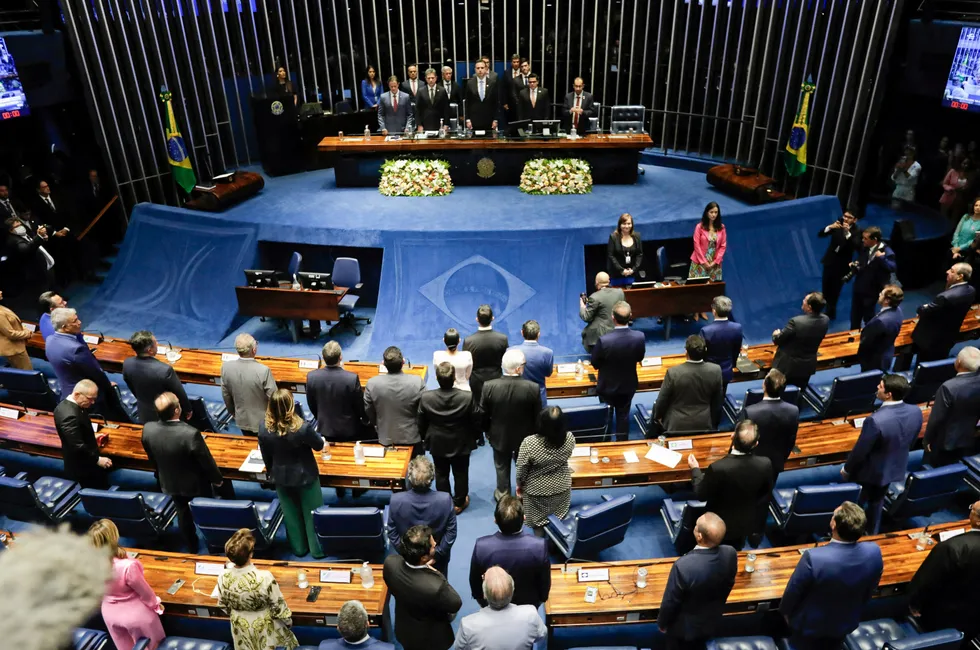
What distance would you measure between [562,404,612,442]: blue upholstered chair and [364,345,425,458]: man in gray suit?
1.35 m

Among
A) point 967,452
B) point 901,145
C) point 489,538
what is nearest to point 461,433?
point 489,538

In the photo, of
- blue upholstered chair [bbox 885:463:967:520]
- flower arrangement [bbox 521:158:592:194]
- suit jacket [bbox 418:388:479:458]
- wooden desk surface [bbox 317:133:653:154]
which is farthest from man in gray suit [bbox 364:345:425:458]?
wooden desk surface [bbox 317:133:653:154]

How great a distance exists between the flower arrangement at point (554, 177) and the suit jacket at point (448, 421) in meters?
7.19

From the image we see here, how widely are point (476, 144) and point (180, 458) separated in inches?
332

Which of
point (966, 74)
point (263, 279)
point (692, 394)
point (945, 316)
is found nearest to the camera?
point (692, 394)

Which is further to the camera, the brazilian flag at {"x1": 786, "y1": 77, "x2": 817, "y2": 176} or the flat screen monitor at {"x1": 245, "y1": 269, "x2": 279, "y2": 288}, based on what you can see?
the brazilian flag at {"x1": 786, "y1": 77, "x2": 817, "y2": 176}

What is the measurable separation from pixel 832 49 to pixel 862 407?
7.69 m

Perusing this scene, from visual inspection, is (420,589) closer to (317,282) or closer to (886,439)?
(886,439)

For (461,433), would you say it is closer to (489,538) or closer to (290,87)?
(489,538)

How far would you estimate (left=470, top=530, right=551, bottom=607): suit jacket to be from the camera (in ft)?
13.9

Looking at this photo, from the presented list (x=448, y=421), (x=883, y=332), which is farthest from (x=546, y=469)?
(x=883, y=332)

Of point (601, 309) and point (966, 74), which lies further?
point (966, 74)

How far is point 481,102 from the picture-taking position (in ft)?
42.9

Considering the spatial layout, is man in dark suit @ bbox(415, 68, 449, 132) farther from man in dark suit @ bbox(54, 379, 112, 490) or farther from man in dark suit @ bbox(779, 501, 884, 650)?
man in dark suit @ bbox(779, 501, 884, 650)
